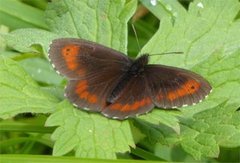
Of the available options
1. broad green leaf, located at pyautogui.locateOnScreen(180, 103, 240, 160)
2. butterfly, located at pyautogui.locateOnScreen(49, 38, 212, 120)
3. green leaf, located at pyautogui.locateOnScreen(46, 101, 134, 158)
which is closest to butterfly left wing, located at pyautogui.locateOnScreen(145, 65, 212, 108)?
butterfly, located at pyautogui.locateOnScreen(49, 38, 212, 120)

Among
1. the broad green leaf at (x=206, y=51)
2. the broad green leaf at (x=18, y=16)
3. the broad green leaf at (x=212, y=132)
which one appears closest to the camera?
the broad green leaf at (x=212, y=132)

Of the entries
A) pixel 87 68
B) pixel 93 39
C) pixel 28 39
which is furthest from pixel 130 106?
pixel 28 39

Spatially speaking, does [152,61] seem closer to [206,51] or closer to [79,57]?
[206,51]

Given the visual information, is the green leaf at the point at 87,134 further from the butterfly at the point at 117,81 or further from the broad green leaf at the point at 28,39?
the broad green leaf at the point at 28,39

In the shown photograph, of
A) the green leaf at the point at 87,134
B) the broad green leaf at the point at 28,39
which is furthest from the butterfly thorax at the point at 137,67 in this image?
the broad green leaf at the point at 28,39

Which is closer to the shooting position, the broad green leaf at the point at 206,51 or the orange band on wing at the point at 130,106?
the orange band on wing at the point at 130,106

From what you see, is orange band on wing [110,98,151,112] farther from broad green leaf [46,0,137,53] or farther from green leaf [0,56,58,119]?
broad green leaf [46,0,137,53]
